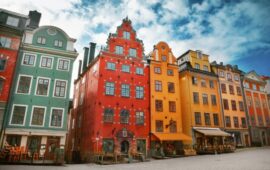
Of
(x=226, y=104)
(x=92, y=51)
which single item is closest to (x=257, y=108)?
(x=226, y=104)

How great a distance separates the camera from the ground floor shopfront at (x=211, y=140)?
28453 mm

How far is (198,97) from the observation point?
32938 millimetres

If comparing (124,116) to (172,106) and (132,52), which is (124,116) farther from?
(132,52)

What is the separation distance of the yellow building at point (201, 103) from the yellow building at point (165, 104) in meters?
1.84

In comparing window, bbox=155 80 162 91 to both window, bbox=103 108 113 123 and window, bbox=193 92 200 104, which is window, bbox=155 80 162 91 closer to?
window, bbox=193 92 200 104

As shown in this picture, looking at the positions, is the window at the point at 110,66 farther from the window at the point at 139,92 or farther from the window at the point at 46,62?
the window at the point at 46,62

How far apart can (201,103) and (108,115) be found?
16503 millimetres

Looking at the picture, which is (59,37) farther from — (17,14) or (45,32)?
(17,14)

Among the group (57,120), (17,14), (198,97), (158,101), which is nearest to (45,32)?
(17,14)

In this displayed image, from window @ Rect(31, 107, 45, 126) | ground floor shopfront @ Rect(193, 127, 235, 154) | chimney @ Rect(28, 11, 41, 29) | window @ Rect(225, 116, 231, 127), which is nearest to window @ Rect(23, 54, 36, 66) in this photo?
chimney @ Rect(28, 11, 41, 29)

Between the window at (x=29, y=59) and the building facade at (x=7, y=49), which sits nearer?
the building facade at (x=7, y=49)

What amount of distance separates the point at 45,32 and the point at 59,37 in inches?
68.1

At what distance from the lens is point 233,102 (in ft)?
121

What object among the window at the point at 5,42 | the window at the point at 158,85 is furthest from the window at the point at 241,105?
the window at the point at 5,42
